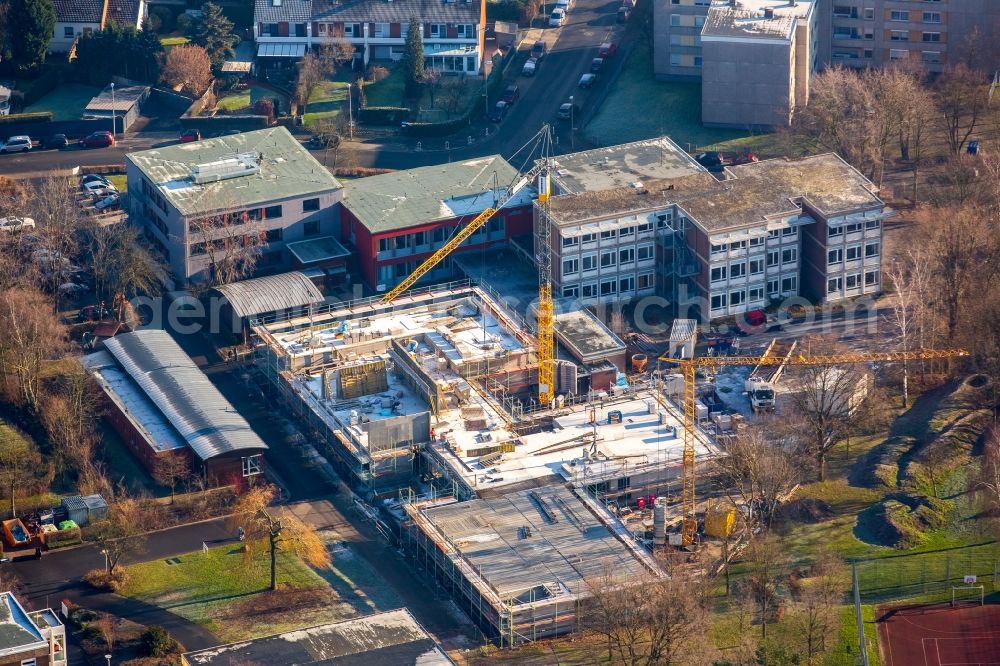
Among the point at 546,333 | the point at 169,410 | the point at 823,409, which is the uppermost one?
the point at 546,333

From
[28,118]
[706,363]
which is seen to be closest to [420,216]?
[706,363]

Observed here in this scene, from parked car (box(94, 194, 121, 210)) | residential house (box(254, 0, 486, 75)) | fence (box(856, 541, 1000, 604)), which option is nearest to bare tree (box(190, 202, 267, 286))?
parked car (box(94, 194, 121, 210))

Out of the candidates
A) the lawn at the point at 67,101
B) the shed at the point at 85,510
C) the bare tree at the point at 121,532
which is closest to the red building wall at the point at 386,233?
the bare tree at the point at 121,532

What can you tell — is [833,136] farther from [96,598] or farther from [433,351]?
[96,598]

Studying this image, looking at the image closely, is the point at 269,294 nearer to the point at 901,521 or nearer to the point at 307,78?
the point at 307,78

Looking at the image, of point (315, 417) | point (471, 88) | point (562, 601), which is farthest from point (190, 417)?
point (471, 88)

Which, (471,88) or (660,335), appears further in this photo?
(471,88)
